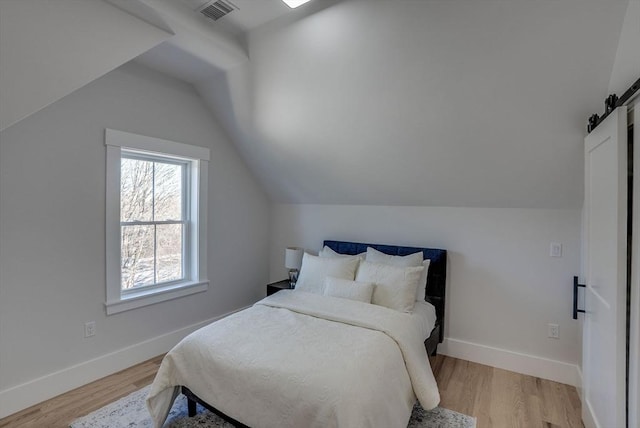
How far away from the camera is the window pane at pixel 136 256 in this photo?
2916 millimetres

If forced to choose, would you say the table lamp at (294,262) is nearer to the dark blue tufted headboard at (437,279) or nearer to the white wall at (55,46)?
the dark blue tufted headboard at (437,279)

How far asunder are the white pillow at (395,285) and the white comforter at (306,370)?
0.79 ft

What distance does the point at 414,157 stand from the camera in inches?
114

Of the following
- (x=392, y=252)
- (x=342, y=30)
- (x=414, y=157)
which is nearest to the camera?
(x=342, y=30)

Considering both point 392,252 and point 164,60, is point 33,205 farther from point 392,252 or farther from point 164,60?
point 392,252

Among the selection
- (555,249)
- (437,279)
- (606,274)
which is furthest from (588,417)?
(437,279)

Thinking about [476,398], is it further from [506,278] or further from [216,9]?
[216,9]

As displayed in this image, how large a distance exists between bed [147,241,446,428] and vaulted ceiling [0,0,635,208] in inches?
54.5

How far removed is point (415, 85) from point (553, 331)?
7.80 ft

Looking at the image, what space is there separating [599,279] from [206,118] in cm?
354

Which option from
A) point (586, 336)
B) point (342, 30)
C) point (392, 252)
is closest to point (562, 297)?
point (586, 336)

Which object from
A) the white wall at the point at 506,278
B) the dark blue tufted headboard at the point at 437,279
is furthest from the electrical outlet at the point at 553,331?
the dark blue tufted headboard at the point at 437,279

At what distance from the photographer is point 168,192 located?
328 cm

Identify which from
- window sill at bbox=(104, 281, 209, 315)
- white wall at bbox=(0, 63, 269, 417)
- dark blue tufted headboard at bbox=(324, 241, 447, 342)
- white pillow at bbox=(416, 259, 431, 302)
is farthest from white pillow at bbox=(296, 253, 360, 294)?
white wall at bbox=(0, 63, 269, 417)
